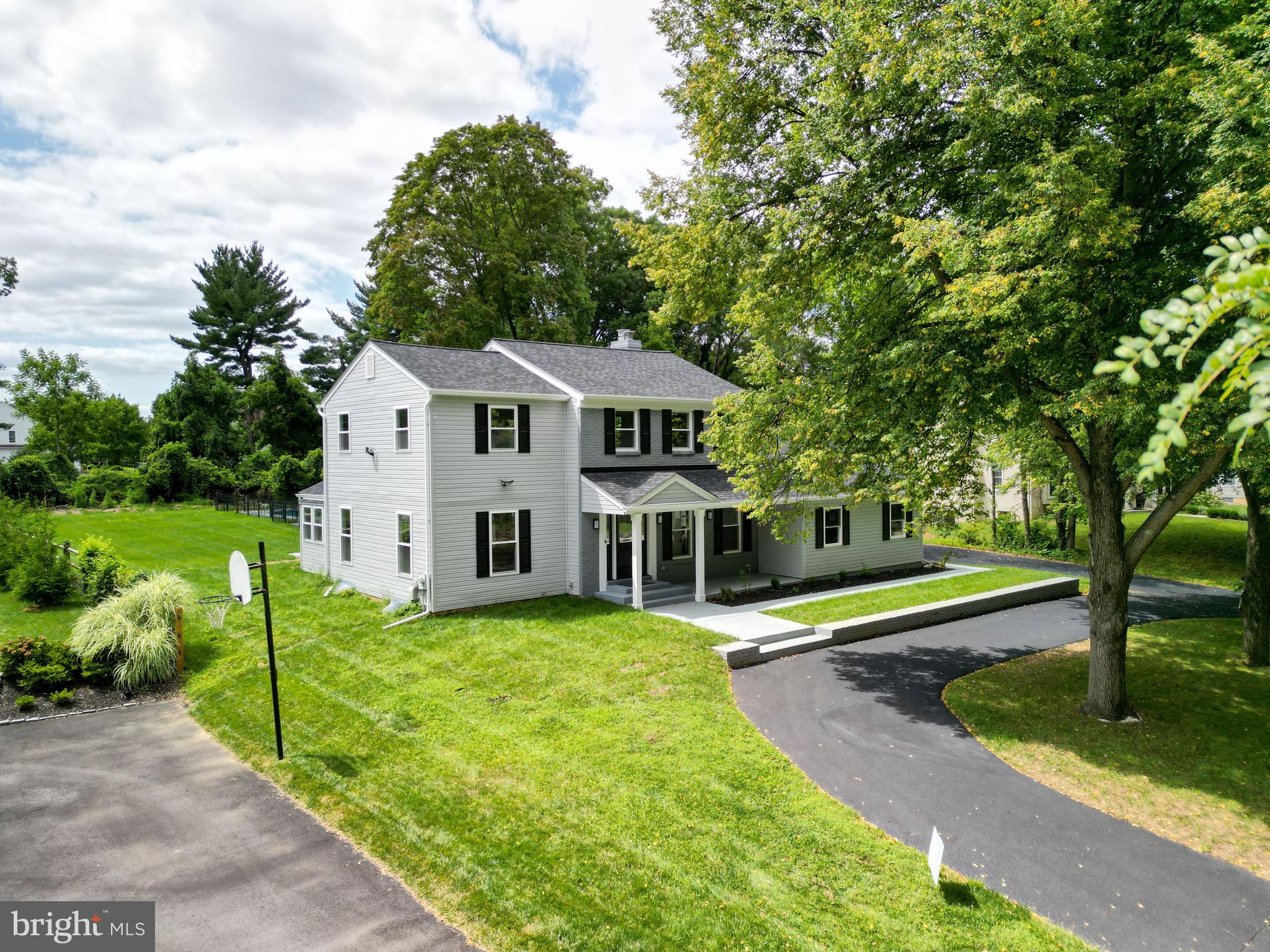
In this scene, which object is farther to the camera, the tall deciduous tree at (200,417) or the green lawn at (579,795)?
the tall deciduous tree at (200,417)

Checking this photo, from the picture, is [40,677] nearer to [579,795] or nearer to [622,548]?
[579,795]

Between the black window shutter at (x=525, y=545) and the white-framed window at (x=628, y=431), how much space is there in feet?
11.2

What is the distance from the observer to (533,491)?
18141 mm

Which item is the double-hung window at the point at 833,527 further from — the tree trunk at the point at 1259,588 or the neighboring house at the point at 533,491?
the tree trunk at the point at 1259,588

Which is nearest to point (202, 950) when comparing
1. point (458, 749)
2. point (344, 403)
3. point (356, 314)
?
point (458, 749)

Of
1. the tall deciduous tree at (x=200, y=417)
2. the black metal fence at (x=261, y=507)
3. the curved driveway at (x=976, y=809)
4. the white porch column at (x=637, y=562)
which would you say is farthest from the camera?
the tall deciduous tree at (x=200, y=417)

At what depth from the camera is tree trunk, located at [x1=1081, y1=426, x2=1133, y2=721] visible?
10.3m

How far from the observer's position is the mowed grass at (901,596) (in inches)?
647

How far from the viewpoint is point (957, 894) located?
6.42 meters

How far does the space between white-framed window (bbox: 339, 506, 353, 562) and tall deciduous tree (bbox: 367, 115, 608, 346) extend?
12350mm

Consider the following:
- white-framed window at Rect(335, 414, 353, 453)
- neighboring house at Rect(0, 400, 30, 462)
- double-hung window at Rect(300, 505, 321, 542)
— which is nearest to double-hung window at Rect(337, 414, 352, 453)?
white-framed window at Rect(335, 414, 353, 453)

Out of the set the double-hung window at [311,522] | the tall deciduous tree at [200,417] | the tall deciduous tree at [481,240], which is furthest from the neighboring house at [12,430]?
the double-hung window at [311,522]

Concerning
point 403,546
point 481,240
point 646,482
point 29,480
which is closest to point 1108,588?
point 646,482

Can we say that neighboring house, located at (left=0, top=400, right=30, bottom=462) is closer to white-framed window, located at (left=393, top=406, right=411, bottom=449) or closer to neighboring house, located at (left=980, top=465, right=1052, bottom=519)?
white-framed window, located at (left=393, top=406, right=411, bottom=449)
